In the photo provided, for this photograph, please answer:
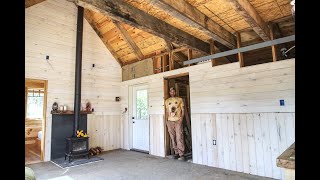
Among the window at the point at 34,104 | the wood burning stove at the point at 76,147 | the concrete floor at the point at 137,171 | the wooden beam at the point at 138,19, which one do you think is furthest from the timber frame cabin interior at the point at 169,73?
the wood burning stove at the point at 76,147

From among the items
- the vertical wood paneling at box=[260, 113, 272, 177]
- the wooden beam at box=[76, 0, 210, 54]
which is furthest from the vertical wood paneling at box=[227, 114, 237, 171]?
the wooden beam at box=[76, 0, 210, 54]

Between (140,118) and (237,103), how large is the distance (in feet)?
10.4

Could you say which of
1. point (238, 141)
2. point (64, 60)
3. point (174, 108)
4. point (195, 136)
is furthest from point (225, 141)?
point (64, 60)

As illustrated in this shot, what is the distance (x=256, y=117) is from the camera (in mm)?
3951

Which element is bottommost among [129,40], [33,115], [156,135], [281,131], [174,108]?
[156,135]

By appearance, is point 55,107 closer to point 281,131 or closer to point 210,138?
point 210,138

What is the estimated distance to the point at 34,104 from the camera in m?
8.35

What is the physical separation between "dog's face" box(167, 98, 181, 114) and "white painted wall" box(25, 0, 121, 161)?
228 centimetres

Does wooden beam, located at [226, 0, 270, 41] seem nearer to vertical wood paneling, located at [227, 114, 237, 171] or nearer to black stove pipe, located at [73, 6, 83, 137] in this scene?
vertical wood paneling, located at [227, 114, 237, 171]

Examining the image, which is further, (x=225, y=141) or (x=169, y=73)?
(x=169, y=73)

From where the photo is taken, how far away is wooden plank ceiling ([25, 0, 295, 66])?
2797 millimetres

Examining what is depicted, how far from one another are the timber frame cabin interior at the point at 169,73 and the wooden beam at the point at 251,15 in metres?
0.02

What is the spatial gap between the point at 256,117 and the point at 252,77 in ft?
2.54

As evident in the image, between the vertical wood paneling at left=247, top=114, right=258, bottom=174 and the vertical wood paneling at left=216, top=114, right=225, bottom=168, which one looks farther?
the vertical wood paneling at left=216, top=114, right=225, bottom=168
